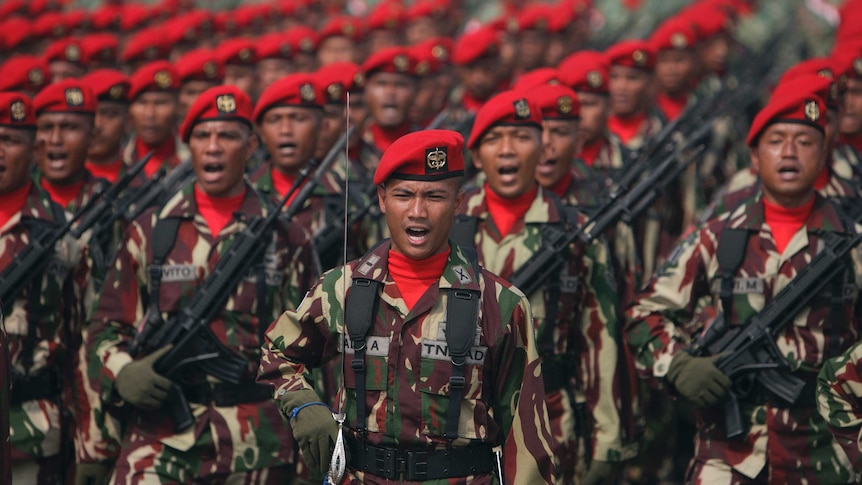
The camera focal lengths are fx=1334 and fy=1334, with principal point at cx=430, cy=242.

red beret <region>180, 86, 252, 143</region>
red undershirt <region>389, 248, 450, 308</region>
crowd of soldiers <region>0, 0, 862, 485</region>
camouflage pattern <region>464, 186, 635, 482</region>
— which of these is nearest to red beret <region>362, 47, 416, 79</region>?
crowd of soldiers <region>0, 0, 862, 485</region>

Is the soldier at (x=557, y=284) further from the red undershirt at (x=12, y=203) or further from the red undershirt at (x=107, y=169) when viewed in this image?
the red undershirt at (x=107, y=169)

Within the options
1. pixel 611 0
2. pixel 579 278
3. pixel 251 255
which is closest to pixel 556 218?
pixel 579 278

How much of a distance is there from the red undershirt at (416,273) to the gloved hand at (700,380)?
5.93ft

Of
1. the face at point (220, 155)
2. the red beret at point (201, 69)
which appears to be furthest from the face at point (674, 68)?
the face at point (220, 155)

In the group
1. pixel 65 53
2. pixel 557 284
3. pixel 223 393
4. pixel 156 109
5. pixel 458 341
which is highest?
pixel 65 53

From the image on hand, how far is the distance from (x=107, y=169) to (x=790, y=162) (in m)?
5.79

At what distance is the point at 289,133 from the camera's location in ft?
31.5

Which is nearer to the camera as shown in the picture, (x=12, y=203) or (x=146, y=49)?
(x=12, y=203)

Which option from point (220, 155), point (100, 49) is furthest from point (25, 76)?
point (220, 155)

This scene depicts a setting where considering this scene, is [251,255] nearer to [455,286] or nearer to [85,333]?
[85,333]

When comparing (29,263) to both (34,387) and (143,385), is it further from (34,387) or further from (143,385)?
(143,385)

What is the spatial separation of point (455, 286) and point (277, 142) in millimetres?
4045

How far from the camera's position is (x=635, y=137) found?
13.1 meters

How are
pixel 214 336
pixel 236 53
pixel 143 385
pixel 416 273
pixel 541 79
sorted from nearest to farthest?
pixel 416 273 → pixel 143 385 → pixel 214 336 → pixel 541 79 → pixel 236 53
